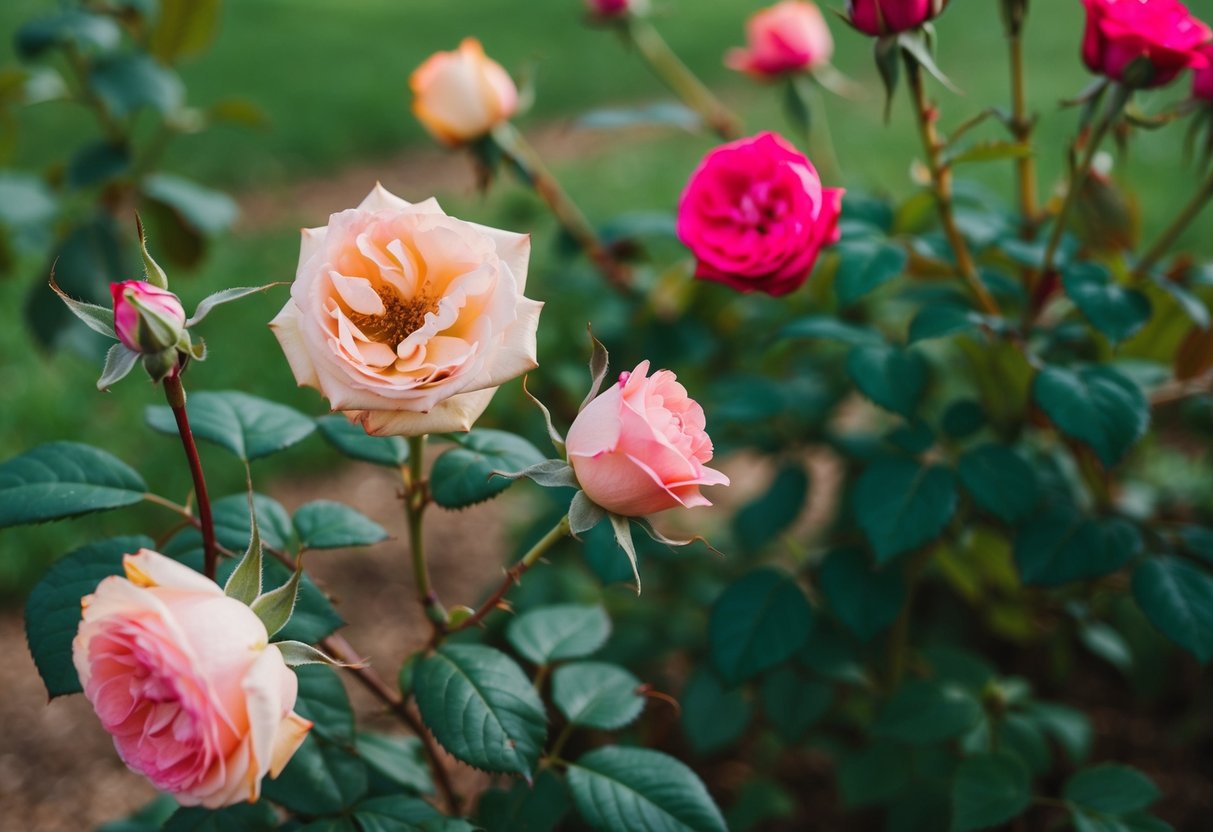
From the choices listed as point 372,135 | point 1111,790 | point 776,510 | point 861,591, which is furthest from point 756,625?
point 372,135

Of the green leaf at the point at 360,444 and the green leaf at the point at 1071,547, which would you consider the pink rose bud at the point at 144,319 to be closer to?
the green leaf at the point at 360,444

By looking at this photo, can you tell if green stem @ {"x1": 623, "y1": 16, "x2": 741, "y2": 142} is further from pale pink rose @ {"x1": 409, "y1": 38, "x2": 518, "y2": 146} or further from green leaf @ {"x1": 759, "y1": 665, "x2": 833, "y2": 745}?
green leaf @ {"x1": 759, "y1": 665, "x2": 833, "y2": 745}

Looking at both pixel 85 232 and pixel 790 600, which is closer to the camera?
pixel 790 600

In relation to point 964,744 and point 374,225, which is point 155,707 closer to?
point 374,225

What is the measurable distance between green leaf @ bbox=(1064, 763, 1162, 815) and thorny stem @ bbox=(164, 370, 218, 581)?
31.5 inches

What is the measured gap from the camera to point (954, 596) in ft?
5.20

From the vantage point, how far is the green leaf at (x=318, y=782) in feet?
2.44

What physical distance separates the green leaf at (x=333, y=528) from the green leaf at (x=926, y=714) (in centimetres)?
59

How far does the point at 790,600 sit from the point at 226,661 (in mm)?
663

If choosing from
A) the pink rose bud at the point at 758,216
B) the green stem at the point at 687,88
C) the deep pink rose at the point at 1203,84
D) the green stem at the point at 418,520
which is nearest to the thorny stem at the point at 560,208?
the green stem at the point at 687,88

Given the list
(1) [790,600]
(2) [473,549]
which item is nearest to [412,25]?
(2) [473,549]

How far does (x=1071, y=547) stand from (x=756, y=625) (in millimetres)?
331

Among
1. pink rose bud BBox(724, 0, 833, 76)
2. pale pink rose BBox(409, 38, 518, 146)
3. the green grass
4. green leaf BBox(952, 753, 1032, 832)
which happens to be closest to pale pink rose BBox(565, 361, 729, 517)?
green leaf BBox(952, 753, 1032, 832)

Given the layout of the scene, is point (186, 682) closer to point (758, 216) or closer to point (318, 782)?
point (318, 782)
